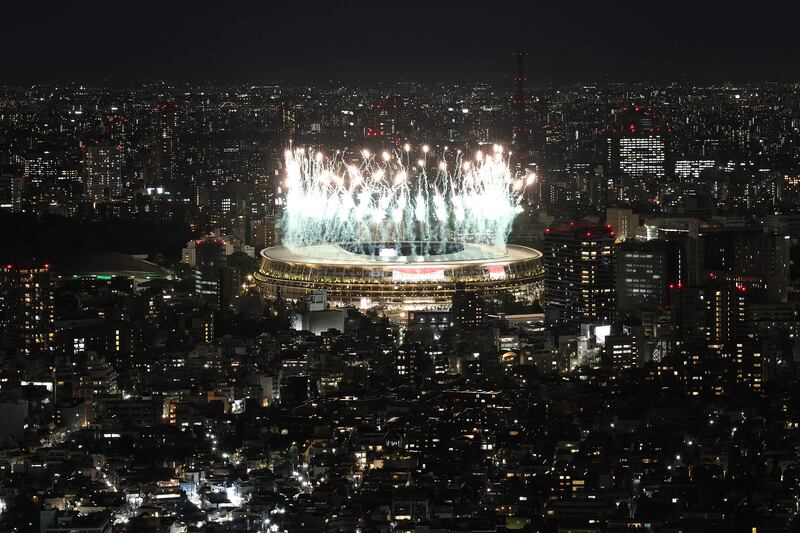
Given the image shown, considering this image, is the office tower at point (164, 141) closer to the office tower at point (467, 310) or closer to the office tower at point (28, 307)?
the office tower at point (28, 307)

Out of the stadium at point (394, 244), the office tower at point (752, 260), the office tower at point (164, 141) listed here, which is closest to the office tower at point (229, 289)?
the stadium at point (394, 244)

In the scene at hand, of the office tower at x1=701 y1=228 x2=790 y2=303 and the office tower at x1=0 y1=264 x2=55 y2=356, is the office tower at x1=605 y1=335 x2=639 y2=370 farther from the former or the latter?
the office tower at x1=0 y1=264 x2=55 y2=356

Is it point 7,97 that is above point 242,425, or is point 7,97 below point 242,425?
above

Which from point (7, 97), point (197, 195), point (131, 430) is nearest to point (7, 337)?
point (131, 430)

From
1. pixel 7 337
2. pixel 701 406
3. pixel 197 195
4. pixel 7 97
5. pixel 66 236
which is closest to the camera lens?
pixel 701 406

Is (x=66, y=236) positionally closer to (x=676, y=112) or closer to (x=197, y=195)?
(x=197, y=195)

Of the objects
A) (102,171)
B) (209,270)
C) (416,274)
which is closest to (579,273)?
(416,274)
